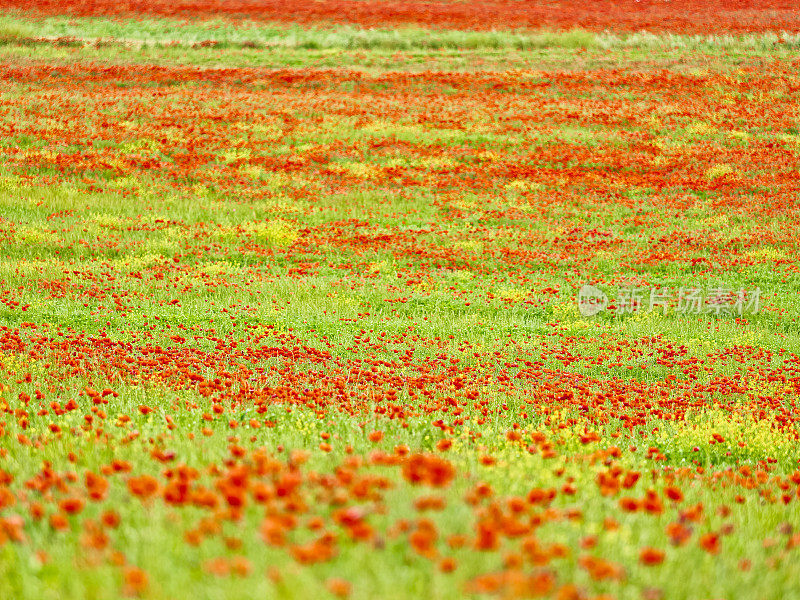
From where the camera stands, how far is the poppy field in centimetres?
253

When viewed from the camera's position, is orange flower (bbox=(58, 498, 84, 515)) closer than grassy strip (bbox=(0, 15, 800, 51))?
Yes

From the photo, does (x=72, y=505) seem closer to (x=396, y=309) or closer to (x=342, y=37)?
(x=396, y=309)

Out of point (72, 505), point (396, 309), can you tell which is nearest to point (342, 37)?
point (396, 309)

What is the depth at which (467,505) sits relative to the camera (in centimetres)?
287

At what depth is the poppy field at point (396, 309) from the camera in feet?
8.31

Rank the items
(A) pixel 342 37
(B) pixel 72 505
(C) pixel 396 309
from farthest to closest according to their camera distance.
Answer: (A) pixel 342 37 < (C) pixel 396 309 < (B) pixel 72 505

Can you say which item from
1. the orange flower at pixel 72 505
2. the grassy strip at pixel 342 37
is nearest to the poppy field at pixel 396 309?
the orange flower at pixel 72 505

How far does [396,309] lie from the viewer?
13711mm

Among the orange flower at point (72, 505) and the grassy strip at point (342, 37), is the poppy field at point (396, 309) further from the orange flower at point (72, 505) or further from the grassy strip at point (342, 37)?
the grassy strip at point (342, 37)

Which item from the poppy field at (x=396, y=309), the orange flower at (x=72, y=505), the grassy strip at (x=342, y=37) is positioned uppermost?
the grassy strip at (x=342, y=37)

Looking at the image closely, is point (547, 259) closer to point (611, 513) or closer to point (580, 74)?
point (611, 513)

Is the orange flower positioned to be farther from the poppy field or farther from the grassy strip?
the grassy strip

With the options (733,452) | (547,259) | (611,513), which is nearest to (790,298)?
(547,259)

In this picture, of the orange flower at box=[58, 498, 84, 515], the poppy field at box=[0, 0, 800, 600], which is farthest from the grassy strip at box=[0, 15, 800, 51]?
the orange flower at box=[58, 498, 84, 515]
